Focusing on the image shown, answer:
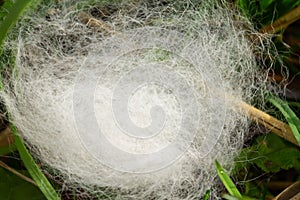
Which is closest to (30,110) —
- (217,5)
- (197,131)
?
(197,131)

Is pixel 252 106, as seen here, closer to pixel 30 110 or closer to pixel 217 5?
pixel 217 5

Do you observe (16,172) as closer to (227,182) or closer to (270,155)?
(227,182)

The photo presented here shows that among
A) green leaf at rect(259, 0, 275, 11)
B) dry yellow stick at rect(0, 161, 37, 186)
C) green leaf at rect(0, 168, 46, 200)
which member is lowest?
green leaf at rect(0, 168, 46, 200)

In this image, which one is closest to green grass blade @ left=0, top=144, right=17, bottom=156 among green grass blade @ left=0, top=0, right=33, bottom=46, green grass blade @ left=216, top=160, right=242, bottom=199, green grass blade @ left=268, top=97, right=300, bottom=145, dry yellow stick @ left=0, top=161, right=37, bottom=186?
dry yellow stick @ left=0, top=161, right=37, bottom=186

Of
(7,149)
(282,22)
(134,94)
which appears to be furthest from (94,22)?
(282,22)

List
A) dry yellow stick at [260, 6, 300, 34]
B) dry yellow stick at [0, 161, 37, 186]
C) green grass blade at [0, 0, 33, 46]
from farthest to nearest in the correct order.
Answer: dry yellow stick at [260, 6, 300, 34]
dry yellow stick at [0, 161, 37, 186]
green grass blade at [0, 0, 33, 46]

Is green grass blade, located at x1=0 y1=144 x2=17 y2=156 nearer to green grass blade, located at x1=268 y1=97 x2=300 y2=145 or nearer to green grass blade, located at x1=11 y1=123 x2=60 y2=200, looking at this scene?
green grass blade, located at x1=11 y1=123 x2=60 y2=200

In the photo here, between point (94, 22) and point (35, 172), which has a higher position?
point (94, 22)
